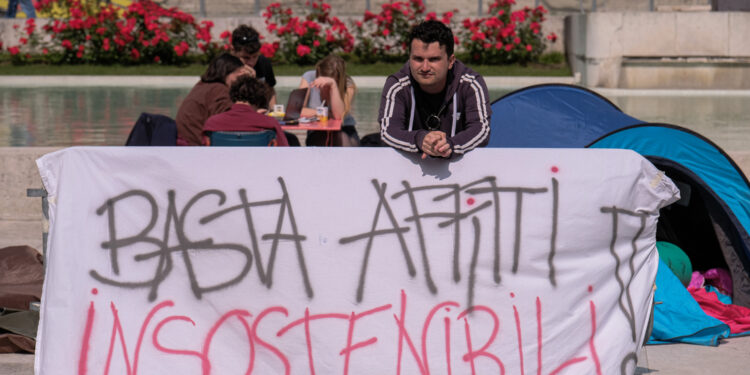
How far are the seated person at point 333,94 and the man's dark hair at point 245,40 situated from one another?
80cm

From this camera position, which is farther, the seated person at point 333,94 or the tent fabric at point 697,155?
the seated person at point 333,94

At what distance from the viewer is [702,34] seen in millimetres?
19672

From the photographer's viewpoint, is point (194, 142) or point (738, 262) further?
point (194, 142)

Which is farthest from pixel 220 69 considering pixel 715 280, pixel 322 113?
pixel 715 280

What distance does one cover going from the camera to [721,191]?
19.0 feet

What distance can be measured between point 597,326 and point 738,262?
1.95 metres

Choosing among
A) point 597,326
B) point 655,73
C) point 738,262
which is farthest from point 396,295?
point 655,73

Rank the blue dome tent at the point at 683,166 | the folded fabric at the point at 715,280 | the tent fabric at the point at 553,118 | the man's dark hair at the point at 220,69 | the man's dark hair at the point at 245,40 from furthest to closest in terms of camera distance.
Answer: the man's dark hair at the point at 245,40
the man's dark hair at the point at 220,69
the tent fabric at the point at 553,118
the folded fabric at the point at 715,280
the blue dome tent at the point at 683,166

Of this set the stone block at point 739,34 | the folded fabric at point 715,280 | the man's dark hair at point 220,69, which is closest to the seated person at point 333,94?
the man's dark hair at point 220,69

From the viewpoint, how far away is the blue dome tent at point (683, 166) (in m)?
5.66

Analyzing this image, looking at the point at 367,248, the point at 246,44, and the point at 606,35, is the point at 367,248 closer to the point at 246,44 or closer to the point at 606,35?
the point at 246,44

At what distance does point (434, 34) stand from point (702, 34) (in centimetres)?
1665

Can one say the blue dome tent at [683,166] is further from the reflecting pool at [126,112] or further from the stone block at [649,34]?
the stone block at [649,34]

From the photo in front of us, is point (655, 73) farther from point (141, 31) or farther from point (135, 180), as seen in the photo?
point (135, 180)
